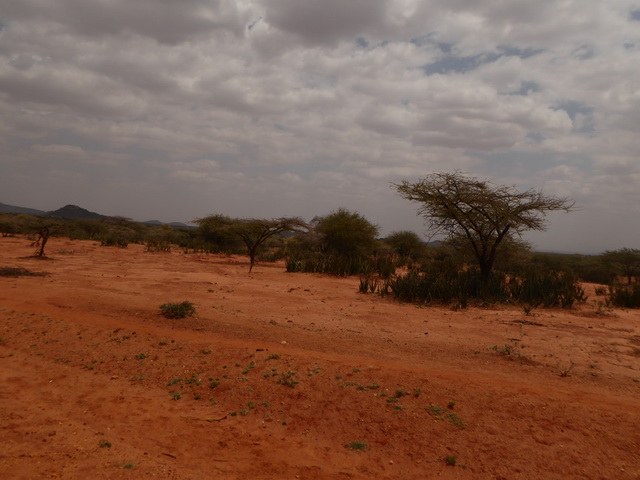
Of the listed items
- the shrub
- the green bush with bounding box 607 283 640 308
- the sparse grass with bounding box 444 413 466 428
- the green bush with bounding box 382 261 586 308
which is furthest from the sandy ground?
the green bush with bounding box 607 283 640 308

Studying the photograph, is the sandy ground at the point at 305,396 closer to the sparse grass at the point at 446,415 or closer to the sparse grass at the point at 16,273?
the sparse grass at the point at 446,415

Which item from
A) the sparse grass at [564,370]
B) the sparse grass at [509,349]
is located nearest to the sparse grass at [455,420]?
the sparse grass at [564,370]

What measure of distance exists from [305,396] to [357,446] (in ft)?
3.81

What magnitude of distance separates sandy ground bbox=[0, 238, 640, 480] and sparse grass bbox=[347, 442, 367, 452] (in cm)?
2

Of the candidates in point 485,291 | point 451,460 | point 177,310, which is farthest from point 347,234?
point 451,460

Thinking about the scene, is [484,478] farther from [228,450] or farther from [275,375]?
[275,375]

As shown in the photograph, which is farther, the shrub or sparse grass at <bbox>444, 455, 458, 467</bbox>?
the shrub

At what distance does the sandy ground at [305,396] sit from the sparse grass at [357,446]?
0.06 ft

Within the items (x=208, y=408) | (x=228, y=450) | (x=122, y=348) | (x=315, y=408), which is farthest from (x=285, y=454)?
(x=122, y=348)

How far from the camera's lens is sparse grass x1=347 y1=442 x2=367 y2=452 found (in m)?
4.28

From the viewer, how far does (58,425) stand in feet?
14.8

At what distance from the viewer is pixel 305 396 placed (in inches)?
208

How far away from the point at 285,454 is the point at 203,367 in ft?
8.13

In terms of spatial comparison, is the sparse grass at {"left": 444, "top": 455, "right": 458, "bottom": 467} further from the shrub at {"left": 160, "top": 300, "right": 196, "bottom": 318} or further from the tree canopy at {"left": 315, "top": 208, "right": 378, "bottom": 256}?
the tree canopy at {"left": 315, "top": 208, "right": 378, "bottom": 256}
